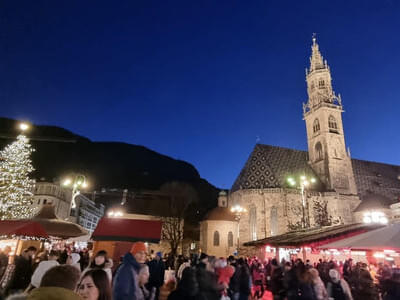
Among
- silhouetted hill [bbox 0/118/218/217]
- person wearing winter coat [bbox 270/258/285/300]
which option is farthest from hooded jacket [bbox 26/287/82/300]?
silhouetted hill [bbox 0/118/218/217]

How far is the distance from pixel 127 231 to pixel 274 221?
106 feet

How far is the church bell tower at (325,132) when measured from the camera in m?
44.2

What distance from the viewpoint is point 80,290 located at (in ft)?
9.30

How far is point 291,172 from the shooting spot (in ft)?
148

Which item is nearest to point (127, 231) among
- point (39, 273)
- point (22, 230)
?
point (22, 230)

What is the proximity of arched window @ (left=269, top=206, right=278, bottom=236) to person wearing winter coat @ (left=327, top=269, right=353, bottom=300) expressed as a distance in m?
33.3

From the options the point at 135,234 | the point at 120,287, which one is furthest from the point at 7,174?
the point at 120,287

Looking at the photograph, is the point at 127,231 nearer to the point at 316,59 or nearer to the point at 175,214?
the point at 175,214

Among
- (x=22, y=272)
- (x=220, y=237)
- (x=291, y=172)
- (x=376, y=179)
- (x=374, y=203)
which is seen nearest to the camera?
(x=22, y=272)

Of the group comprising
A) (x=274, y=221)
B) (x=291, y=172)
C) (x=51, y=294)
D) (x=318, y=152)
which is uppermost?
(x=318, y=152)

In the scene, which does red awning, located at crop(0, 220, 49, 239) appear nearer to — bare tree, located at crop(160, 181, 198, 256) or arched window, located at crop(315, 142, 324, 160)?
bare tree, located at crop(160, 181, 198, 256)

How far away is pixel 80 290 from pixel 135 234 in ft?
25.8

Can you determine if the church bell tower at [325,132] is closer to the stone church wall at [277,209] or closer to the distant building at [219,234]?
the stone church wall at [277,209]

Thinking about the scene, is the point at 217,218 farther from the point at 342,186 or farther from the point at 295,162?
the point at 342,186
